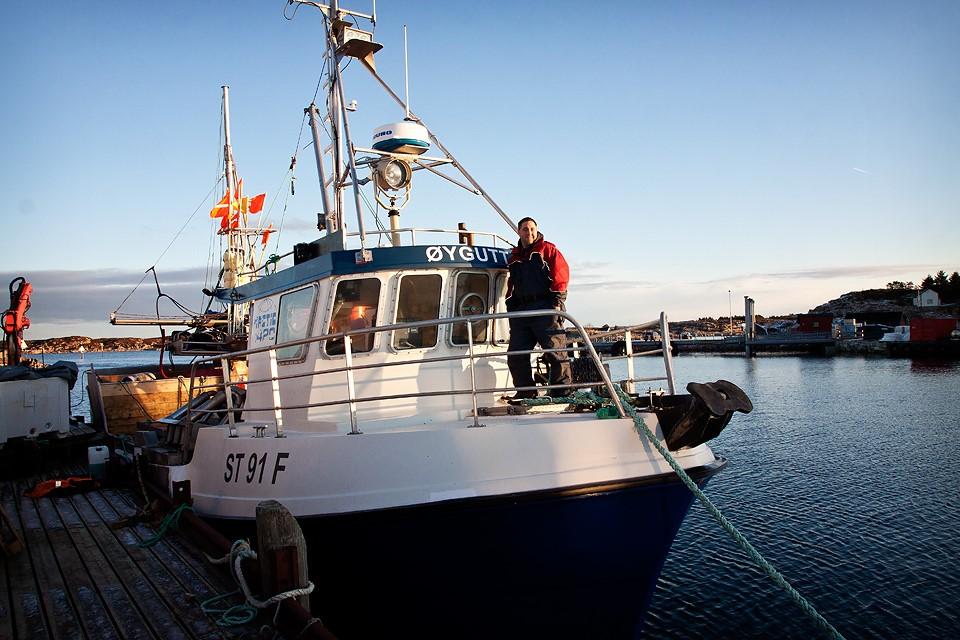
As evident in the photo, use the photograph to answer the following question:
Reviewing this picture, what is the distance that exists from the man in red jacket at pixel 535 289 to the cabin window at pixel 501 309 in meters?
0.43

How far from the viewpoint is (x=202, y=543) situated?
576cm

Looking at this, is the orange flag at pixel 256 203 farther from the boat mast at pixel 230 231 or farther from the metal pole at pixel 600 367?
the metal pole at pixel 600 367

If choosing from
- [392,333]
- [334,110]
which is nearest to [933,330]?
[334,110]

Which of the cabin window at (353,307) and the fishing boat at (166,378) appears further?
the fishing boat at (166,378)

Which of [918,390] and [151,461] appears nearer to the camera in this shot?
[151,461]

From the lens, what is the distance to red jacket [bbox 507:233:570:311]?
253 inches

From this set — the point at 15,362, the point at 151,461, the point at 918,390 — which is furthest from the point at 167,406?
the point at 918,390

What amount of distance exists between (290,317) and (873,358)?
59.3m

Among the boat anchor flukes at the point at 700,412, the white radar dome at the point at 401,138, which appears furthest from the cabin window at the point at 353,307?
the boat anchor flukes at the point at 700,412

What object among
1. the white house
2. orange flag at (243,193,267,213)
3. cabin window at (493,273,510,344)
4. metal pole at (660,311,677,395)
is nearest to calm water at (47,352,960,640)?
cabin window at (493,273,510,344)

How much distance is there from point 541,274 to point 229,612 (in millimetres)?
3836

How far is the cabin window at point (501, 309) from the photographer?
23.0 feet

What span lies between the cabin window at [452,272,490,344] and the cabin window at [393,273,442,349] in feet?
0.72

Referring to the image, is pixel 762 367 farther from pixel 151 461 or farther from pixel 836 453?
pixel 151 461
